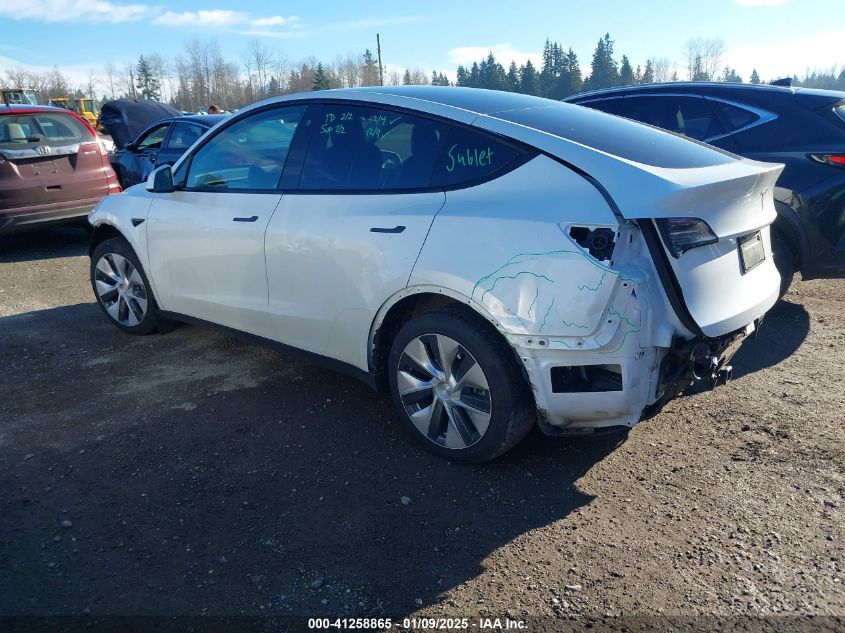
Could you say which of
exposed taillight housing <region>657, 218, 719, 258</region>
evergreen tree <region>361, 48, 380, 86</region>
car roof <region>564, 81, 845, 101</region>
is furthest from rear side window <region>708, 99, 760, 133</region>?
evergreen tree <region>361, 48, 380, 86</region>

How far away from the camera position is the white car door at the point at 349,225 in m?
3.42

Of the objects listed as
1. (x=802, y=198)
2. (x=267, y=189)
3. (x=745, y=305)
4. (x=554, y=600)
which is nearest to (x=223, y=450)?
(x=267, y=189)

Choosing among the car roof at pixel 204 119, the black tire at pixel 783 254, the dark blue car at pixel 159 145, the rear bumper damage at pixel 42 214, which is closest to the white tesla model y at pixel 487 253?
the black tire at pixel 783 254

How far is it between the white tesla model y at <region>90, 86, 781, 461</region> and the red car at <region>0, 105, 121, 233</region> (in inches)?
196

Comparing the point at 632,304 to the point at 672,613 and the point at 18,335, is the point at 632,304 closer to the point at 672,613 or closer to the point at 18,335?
the point at 672,613

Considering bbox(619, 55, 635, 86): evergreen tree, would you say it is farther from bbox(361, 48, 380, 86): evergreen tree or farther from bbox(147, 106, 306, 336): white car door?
bbox(147, 106, 306, 336): white car door

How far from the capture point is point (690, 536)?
287 cm

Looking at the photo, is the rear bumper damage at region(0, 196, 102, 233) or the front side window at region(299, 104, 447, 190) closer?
the front side window at region(299, 104, 447, 190)

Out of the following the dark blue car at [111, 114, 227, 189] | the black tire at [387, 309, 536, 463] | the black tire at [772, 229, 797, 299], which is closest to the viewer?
the black tire at [387, 309, 536, 463]

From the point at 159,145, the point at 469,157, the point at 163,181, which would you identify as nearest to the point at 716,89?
the point at 469,157

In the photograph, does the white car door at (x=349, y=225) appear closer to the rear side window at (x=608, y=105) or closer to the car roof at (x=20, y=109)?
the rear side window at (x=608, y=105)

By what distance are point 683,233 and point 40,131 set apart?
8449 mm

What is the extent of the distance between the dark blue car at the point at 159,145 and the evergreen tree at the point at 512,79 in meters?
71.4

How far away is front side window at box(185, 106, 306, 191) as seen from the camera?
4.12m
